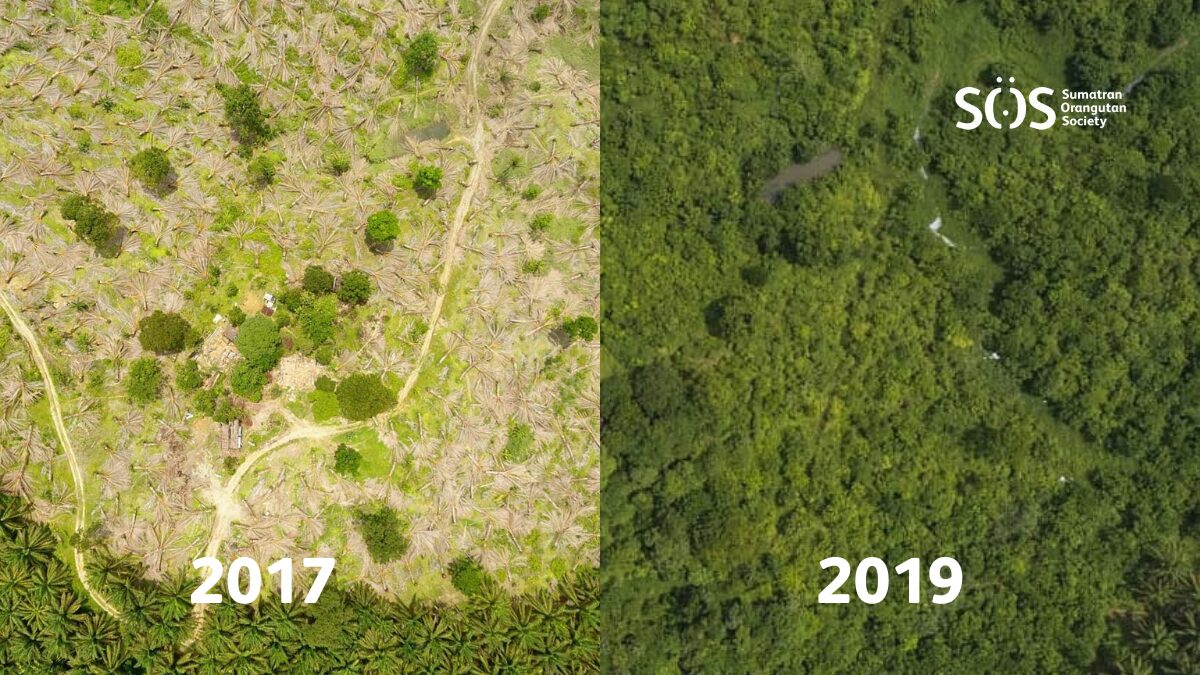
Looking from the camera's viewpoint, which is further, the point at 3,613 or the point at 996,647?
the point at 996,647

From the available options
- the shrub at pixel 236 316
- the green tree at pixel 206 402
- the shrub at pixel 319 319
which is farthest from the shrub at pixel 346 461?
the shrub at pixel 236 316

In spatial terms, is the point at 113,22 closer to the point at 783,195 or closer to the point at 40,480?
the point at 40,480

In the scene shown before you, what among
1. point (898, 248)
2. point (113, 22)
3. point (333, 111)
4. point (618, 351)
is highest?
point (113, 22)

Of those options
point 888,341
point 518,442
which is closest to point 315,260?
point 518,442

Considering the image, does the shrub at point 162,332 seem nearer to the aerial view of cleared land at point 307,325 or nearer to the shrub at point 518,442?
the aerial view of cleared land at point 307,325

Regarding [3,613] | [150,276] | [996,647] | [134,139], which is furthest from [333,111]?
[996,647]

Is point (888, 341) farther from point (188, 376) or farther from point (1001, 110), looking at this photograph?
point (188, 376)
